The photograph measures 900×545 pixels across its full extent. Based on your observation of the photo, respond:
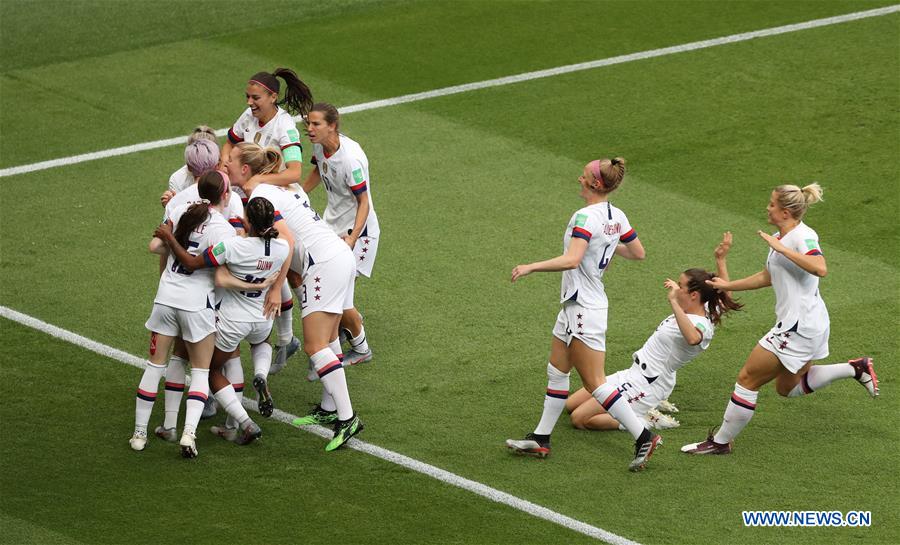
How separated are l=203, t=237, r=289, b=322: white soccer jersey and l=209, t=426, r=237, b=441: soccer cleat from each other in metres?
0.85

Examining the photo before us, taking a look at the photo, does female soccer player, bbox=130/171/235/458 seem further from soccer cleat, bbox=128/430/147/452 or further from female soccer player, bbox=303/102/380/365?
female soccer player, bbox=303/102/380/365

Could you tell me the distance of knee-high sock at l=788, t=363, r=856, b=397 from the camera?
364 inches

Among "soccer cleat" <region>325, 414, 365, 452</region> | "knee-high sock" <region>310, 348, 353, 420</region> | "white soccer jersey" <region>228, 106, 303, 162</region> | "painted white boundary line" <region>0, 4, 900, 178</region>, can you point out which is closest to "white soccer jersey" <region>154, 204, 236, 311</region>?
"knee-high sock" <region>310, 348, 353, 420</region>

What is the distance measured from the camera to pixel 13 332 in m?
10.8

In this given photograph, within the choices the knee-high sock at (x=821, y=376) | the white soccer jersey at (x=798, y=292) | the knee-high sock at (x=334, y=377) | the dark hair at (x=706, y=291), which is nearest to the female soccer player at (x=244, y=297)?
the knee-high sock at (x=334, y=377)

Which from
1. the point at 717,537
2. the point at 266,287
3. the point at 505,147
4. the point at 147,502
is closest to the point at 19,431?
the point at 147,502

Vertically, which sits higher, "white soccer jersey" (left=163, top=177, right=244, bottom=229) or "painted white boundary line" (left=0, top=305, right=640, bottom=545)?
"white soccer jersey" (left=163, top=177, right=244, bottom=229)

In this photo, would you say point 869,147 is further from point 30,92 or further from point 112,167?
point 30,92

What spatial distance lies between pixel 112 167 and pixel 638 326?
6420 millimetres

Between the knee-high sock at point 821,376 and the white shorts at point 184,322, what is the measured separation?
4.21 metres

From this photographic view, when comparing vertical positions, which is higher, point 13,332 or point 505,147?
point 505,147

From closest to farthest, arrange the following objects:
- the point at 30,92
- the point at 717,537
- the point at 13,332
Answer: the point at 717,537 < the point at 13,332 < the point at 30,92

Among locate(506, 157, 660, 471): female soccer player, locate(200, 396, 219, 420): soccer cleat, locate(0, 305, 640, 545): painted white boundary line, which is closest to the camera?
locate(0, 305, 640, 545): painted white boundary line

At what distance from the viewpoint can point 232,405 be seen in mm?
9125
